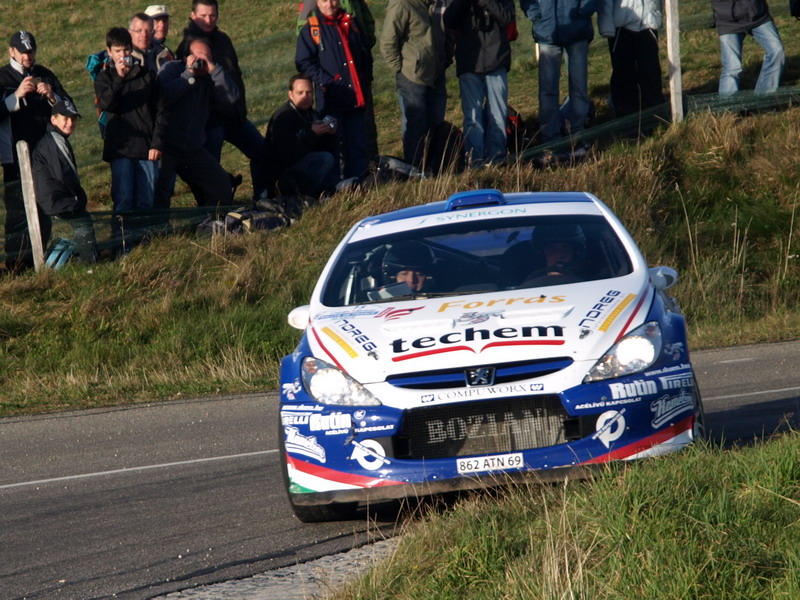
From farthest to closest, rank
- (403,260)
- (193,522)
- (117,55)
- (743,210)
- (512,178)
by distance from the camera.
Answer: (743,210) → (512,178) → (117,55) → (403,260) → (193,522)

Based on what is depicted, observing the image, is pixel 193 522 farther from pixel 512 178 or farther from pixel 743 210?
pixel 743 210

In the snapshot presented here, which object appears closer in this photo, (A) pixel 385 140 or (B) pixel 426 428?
(B) pixel 426 428

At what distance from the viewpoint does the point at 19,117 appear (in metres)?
13.7

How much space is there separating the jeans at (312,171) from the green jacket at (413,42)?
4.58 feet

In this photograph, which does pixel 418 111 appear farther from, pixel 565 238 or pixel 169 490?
pixel 169 490

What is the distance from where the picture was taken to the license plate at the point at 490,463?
6.00m

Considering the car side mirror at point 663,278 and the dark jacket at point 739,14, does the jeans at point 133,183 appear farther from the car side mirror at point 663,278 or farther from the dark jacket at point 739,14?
the car side mirror at point 663,278

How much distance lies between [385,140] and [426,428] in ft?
49.6

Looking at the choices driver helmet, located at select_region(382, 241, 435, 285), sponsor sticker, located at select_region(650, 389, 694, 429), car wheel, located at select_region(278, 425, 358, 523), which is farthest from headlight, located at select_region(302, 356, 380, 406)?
sponsor sticker, located at select_region(650, 389, 694, 429)

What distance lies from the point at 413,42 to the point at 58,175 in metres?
4.53

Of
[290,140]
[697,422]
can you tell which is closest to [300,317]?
[697,422]

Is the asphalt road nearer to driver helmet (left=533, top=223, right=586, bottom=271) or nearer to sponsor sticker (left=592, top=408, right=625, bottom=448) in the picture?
sponsor sticker (left=592, top=408, right=625, bottom=448)

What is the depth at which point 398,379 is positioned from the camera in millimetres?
6160

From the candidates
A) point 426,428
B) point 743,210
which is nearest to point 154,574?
point 426,428
